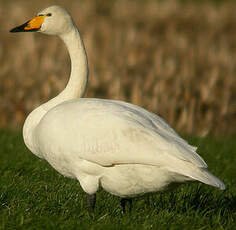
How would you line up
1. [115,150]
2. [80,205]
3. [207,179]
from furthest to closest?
1. [80,205]
2. [115,150]
3. [207,179]

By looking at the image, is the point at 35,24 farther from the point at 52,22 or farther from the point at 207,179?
the point at 207,179

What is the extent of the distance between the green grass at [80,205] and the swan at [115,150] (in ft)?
0.88

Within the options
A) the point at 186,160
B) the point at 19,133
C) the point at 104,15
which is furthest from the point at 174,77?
the point at 186,160

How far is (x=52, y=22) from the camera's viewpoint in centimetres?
509

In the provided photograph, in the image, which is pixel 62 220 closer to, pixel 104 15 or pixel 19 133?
pixel 19 133

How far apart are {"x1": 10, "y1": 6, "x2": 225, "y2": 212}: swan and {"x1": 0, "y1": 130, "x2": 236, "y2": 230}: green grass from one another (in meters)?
0.27

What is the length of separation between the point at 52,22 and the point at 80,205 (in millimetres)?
1871

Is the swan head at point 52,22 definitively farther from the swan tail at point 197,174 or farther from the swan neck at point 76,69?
the swan tail at point 197,174

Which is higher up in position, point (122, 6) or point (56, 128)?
point (56, 128)

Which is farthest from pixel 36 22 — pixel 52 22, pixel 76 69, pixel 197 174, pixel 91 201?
pixel 197 174

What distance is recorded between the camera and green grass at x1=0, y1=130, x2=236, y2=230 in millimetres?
3770

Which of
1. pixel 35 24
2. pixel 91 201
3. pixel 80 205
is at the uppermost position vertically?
pixel 35 24

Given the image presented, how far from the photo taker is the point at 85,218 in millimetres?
3934

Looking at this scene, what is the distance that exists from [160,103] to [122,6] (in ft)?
26.0
